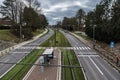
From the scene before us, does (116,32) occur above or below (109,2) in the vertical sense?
below

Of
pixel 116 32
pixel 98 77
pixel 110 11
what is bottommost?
pixel 98 77

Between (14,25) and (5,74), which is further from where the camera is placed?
(14,25)

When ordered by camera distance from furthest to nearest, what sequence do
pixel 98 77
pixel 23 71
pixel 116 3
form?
pixel 116 3, pixel 23 71, pixel 98 77

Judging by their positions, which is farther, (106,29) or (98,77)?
(106,29)

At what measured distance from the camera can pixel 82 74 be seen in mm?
36469

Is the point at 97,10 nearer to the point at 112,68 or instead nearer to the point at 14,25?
the point at 14,25

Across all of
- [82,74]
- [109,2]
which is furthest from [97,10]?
[82,74]

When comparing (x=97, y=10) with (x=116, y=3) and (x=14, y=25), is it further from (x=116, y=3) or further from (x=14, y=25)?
(x=14, y=25)

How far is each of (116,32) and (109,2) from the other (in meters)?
18.0

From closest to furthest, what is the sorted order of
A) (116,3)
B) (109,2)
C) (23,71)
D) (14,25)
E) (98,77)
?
1. (98,77)
2. (23,71)
3. (116,3)
4. (109,2)
5. (14,25)

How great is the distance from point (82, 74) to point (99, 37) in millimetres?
48942

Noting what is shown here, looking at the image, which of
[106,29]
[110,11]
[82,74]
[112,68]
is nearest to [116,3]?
[110,11]

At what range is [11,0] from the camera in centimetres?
10350

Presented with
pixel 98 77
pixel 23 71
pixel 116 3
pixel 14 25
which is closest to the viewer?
pixel 98 77
